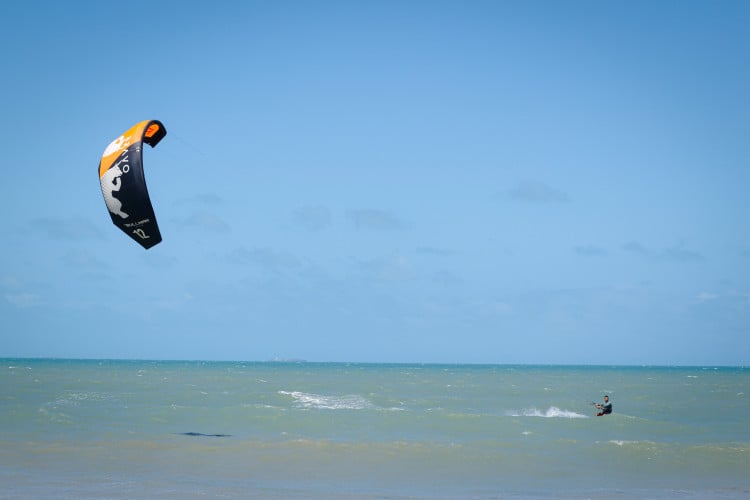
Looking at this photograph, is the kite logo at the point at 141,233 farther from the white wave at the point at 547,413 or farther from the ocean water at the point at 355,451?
the white wave at the point at 547,413

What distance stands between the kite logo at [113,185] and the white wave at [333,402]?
18386 millimetres

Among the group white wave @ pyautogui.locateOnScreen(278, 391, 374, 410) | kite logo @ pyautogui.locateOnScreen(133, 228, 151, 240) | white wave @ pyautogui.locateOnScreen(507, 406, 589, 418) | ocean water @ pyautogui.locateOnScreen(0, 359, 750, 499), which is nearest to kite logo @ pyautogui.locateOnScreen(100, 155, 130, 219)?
kite logo @ pyautogui.locateOnScreen(133, 228, 151, 240)

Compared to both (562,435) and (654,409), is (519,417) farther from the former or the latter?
(654,409)

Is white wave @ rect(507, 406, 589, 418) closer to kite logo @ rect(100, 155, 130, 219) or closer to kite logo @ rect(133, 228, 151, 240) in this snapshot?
kite logo @ rect(133, 228, 151, 240)

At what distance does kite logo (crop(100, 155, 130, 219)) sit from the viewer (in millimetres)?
13492

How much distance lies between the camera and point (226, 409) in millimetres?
28953

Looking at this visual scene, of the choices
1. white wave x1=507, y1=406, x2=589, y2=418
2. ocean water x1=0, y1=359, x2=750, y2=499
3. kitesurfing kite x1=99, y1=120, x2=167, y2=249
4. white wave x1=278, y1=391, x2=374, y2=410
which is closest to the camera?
kitesurfing kite x1=99, y1=120, x2=167, y2=249

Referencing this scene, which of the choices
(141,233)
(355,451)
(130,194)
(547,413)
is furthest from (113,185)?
(547,413)

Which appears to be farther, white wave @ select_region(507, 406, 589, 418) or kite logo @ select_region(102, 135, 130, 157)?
→ white wave @ select_region(507, 406, 589, 418)

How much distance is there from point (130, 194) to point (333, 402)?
22697 mm

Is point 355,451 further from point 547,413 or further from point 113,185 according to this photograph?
point 547,413

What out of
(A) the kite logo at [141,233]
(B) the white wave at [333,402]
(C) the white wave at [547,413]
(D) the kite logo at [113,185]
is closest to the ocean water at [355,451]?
(C) the white wave at [547,413]

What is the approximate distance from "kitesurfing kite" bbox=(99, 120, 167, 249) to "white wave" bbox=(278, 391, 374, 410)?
59.8ft

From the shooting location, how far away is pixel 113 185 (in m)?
13.5
